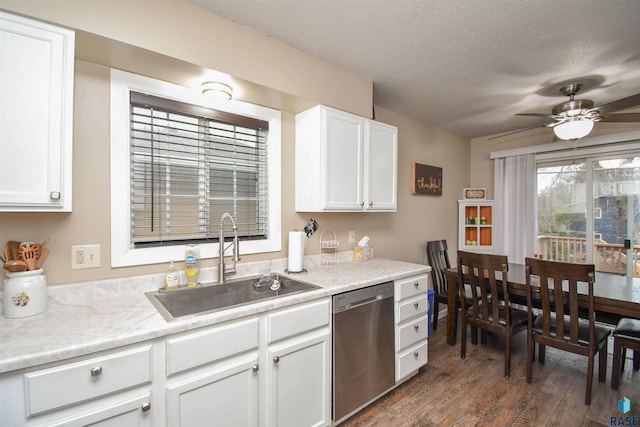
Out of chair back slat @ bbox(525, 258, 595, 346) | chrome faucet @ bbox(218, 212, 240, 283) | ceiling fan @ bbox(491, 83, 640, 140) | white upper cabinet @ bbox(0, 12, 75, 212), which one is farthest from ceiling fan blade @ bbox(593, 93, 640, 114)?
white upper cabinet @ bbox(0, 12, 75, 212)

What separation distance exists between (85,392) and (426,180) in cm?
367

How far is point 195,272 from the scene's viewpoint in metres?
1.84

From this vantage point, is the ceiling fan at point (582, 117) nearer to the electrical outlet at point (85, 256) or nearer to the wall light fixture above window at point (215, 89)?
the wall light fixture above window at point (215, 89)

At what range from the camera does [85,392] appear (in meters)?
1.06

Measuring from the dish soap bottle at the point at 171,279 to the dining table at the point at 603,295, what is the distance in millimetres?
2425

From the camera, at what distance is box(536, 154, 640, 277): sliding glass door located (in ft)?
10.9

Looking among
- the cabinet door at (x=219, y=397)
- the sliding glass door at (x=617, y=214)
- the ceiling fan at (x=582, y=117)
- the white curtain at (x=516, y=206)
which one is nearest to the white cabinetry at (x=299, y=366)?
the cabinet door at (x=219, y=397)

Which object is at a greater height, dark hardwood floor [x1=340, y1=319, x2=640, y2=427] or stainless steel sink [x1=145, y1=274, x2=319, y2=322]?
stainless steel sink [x1=145, y1=274, x2=319, y2=322]

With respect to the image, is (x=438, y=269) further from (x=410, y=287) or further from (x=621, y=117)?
(x=621, y=117)

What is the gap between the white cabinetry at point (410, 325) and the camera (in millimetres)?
2207

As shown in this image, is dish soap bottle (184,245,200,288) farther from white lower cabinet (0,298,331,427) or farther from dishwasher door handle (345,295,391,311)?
dishwasher door handle (345,295,391,311)

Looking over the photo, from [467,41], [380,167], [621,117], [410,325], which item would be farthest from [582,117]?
[410,325]

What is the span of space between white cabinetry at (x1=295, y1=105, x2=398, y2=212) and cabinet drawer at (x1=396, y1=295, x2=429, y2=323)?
0.80m

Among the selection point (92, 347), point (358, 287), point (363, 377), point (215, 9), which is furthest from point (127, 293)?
point (215, 9)
